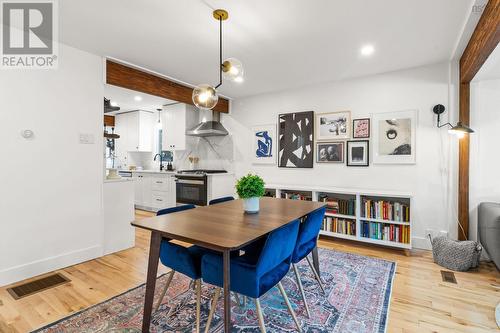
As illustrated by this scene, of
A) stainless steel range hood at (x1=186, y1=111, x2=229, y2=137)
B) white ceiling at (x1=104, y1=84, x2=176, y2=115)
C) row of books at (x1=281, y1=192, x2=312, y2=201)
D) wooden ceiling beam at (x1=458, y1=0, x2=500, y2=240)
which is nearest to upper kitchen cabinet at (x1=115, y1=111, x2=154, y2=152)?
white ceiling at (x1=104, y1=84, x2=176, y2=115)

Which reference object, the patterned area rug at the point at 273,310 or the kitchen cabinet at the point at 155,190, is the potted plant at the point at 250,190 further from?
the kitchen cabinet at the point at 155,190

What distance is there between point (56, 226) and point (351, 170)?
393 centimetres

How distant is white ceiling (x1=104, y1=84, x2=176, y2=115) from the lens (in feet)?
14.7

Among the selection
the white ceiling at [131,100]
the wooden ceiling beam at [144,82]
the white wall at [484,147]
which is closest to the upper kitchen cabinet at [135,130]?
the white ceiling at [131,100]

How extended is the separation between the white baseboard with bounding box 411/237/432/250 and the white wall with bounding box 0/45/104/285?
413cm

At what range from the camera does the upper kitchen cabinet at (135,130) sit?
6133 millimetres

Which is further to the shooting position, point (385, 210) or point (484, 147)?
point (385, 210)

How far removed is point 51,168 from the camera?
9.00 ft

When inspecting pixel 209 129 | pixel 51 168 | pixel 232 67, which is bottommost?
pixel 51 168

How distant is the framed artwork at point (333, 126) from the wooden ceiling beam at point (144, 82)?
2.26 metres

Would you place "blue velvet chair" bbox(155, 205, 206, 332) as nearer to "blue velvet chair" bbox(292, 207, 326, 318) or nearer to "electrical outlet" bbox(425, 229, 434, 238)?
"blue velvet chair" bbox(292, 207, 326, 318)

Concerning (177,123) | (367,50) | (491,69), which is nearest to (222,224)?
(367,50)

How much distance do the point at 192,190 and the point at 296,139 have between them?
2.21 m

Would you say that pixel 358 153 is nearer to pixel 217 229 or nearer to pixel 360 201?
pixel 360 201
